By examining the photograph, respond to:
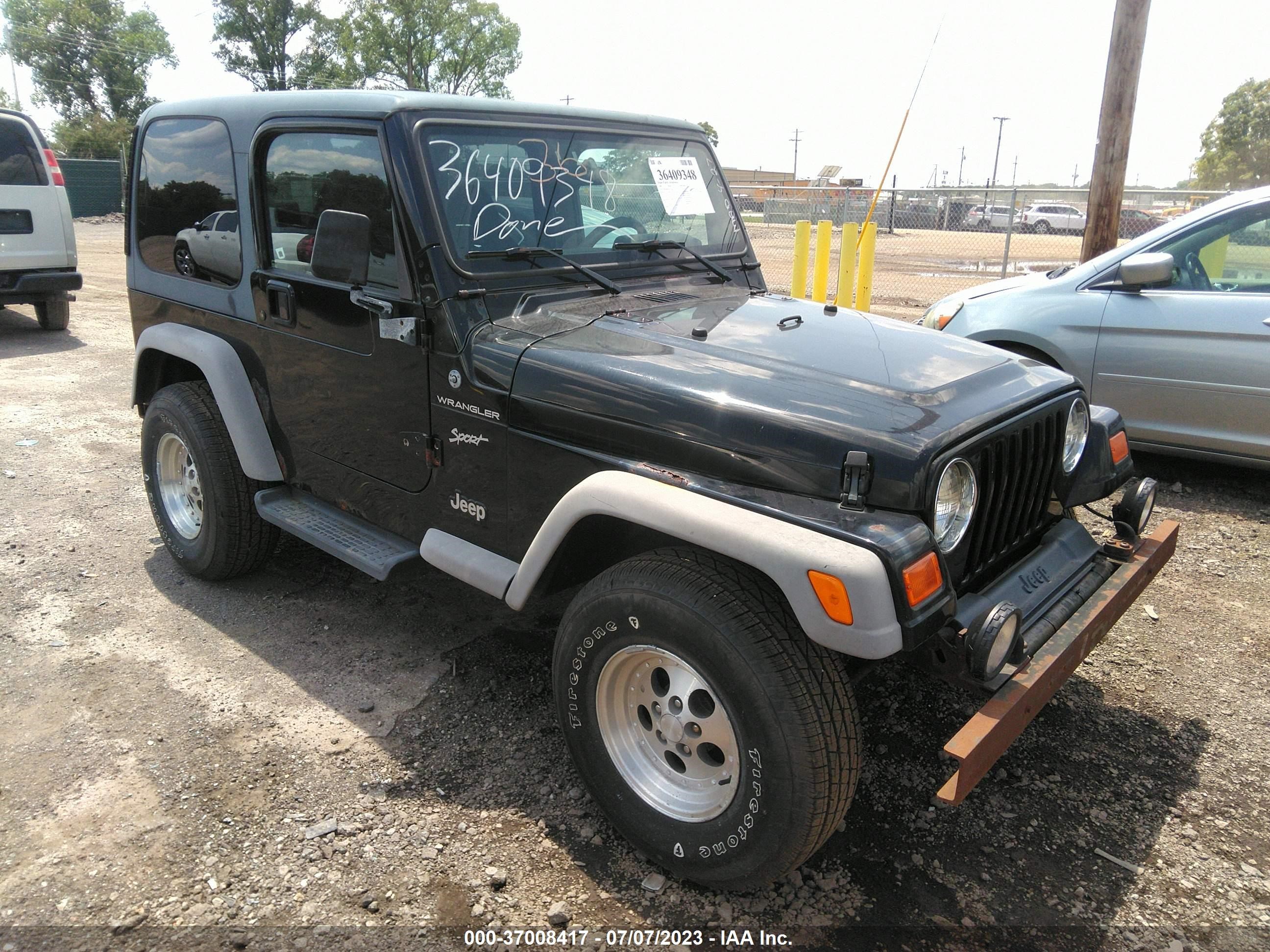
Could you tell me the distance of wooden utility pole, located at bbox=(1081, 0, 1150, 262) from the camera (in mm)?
7590

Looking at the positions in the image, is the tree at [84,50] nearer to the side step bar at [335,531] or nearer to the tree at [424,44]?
the tree at [424,44]

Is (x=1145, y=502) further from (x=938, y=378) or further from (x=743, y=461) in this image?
(x=743, y=461)

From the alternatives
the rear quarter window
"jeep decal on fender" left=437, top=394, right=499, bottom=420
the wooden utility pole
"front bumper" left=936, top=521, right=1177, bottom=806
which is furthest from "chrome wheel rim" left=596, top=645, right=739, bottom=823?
the rear quarter window

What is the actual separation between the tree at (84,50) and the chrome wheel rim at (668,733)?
5820 centimetres

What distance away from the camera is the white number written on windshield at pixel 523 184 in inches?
120

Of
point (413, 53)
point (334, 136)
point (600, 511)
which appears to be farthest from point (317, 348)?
point (413, 53)

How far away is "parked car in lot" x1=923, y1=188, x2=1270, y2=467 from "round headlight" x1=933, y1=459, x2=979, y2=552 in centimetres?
347

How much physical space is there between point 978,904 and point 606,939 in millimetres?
1001

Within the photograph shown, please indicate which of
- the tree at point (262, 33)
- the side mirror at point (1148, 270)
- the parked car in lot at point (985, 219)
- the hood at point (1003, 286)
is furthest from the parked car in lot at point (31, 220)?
the tree at point (262, 33)

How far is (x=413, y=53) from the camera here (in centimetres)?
4622

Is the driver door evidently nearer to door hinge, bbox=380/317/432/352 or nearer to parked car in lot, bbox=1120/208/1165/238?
door hinge, bbox=380/317/432/352

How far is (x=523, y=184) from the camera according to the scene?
3.18m

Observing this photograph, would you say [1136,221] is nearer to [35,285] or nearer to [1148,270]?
[1148,270]

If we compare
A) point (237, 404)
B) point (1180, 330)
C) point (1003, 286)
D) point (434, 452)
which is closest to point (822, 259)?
point (1003, 286)
